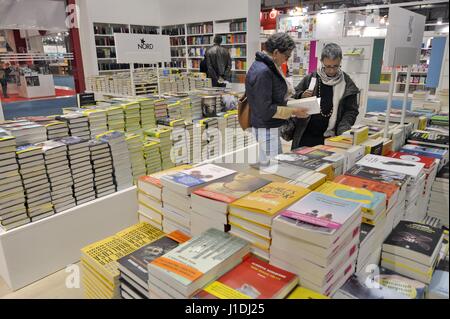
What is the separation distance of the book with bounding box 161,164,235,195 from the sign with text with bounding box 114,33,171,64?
2917mm

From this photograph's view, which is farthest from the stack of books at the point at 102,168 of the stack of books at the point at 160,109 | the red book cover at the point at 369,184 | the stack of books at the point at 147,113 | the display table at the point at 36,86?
the display table at the point at 36,86

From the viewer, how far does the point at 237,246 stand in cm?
124

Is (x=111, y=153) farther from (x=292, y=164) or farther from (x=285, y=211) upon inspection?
(x=285, y=211)

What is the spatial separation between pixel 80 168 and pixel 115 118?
73 cm

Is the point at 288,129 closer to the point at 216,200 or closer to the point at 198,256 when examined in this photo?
the point at 216,200

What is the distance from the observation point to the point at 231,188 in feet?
4.74

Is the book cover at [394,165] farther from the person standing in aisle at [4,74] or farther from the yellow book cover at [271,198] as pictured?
the person standing in aisle at [4,74]

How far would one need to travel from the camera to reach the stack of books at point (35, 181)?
2.53 meters

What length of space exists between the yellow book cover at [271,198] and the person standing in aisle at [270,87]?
1.06 metres

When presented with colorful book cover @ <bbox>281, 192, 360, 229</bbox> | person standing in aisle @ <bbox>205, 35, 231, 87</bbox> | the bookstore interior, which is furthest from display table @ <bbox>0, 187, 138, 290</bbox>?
person standing in aisle @ <bbox>205, 35, 231, 87</bbox>

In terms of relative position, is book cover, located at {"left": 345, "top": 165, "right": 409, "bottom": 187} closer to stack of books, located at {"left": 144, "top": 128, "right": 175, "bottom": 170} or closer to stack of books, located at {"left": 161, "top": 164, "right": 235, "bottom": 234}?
stack of books, located at {"left": 161, "top": 164, "right": 235, "bottom": 234}

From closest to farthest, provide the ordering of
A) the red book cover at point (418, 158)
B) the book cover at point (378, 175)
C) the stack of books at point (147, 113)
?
the book cover at point (378, 175), the red book cover at point (418, 158), the stack of books at point (147, 113)

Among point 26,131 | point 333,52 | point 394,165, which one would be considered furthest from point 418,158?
point 26,131

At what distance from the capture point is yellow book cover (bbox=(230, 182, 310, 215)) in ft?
4.00
